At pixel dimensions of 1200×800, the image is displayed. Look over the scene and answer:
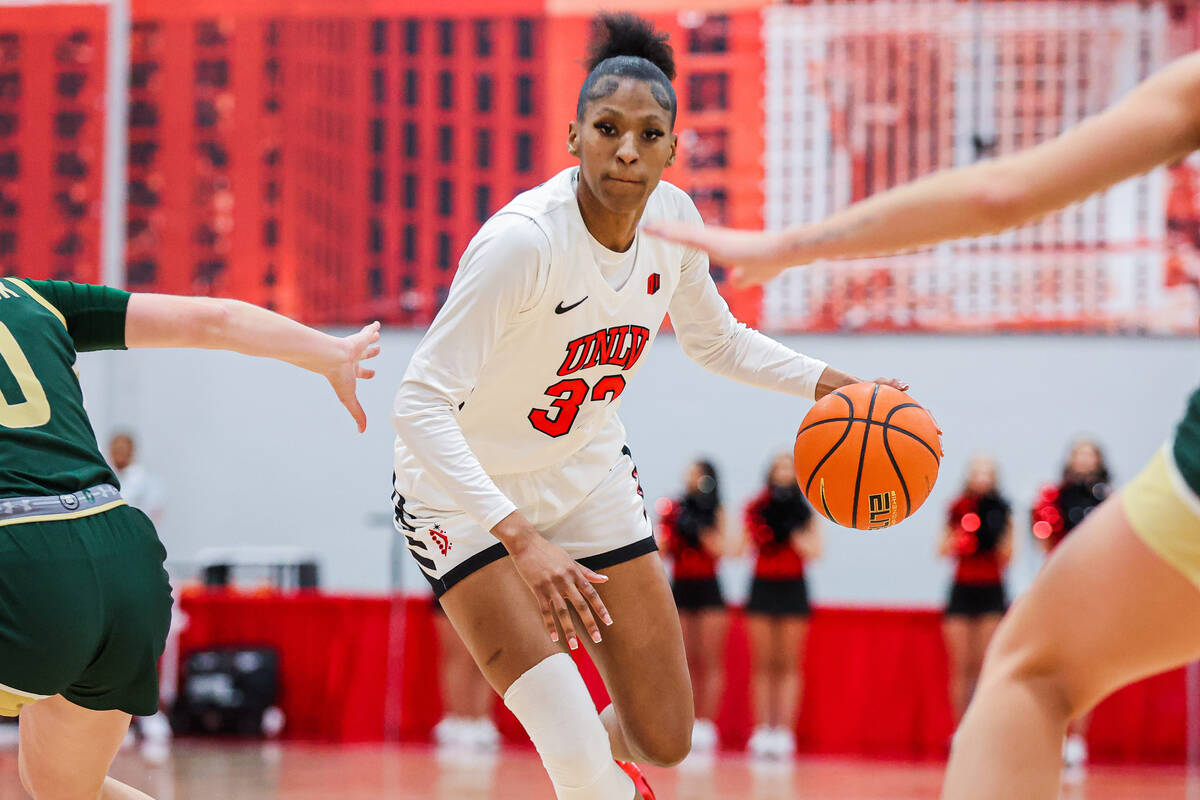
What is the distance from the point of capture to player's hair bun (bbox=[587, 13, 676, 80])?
11.2 feet

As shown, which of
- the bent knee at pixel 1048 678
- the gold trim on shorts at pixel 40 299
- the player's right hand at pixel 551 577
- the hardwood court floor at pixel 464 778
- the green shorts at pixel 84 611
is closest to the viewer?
the bent knee at pixel 1048 678

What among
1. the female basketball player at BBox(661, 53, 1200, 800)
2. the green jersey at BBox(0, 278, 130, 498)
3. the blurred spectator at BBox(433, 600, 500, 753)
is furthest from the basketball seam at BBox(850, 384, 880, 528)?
the blurred spectator at BBox(433, 600, 500, 753)

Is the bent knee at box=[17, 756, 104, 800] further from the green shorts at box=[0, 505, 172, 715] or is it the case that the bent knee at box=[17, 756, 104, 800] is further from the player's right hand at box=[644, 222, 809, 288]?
the player's right hand at box=[644, 222, 809, 288]

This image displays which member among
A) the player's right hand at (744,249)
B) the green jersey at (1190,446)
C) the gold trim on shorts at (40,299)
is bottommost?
the green jersey at (1190,446)

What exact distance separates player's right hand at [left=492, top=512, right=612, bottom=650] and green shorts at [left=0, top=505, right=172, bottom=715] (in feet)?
2.60

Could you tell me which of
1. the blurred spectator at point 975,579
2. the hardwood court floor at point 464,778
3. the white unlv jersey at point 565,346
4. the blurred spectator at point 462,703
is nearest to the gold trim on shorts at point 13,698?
the white unlv jersey at point 565,346

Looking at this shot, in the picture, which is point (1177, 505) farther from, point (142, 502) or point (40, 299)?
point (142, 502)

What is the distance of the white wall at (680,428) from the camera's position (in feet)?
35.0

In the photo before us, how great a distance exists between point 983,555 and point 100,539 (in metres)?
6.58

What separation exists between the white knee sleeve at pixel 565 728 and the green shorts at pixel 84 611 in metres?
0.92

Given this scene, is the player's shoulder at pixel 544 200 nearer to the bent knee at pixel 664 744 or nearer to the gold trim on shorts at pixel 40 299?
the gold trim on shorts at pixel 40 299

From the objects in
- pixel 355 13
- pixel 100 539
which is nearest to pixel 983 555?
pixel 100 539

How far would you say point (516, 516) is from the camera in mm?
3059

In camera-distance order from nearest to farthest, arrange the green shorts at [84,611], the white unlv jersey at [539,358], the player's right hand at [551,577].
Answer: the green shorts at [84,611] → the player's right hand at [551,577] → the white unlv jersey at [539,358]
